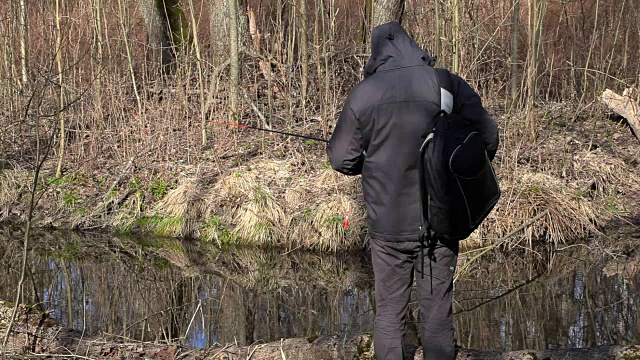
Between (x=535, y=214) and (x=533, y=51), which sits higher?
(x=533, y=51)

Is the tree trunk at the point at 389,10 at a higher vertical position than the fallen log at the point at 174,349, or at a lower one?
higher

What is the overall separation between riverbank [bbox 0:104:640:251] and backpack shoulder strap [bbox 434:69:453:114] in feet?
17.7

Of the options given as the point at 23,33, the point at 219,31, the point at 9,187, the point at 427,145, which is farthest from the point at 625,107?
the point at 23,33

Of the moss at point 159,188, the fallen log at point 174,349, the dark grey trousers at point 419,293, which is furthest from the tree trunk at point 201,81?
the dark grey trousers at point 419,293

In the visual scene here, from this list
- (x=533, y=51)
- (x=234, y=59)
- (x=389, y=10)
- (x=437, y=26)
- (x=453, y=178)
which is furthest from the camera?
(x=389, y=10)

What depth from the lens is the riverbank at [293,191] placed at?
9.26 meters

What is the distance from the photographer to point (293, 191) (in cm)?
1010

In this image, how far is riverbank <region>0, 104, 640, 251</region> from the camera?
30.4ft

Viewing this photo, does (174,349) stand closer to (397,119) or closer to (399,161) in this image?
(399,161)

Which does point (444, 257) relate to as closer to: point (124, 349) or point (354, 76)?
point (124, 349)

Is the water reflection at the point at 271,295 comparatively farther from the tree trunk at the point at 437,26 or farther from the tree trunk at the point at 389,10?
the tree trunk at the point at 389,10

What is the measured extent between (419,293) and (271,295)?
13.5 ft

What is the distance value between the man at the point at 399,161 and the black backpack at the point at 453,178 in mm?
54

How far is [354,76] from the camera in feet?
43.0
